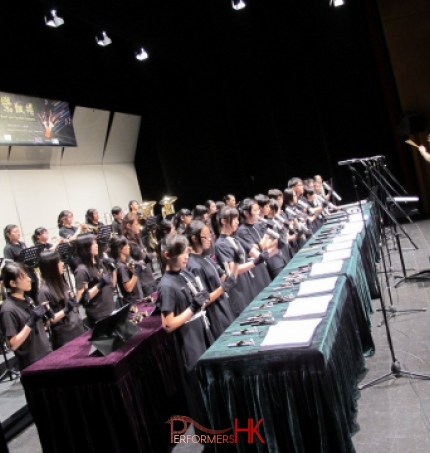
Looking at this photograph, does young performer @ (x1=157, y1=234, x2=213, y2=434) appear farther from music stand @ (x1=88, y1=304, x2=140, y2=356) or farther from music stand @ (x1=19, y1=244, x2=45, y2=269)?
Result: music stand @ (x1=19, y1=244, x2=45, y2=269)

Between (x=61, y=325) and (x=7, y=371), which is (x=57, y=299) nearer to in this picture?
(x=61, y=325)

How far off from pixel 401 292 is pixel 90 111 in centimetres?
823

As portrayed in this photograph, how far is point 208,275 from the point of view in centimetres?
337

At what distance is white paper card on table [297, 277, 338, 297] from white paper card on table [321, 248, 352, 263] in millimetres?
672

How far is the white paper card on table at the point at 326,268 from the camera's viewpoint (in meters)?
3.81

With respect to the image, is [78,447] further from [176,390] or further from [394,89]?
[394,89]

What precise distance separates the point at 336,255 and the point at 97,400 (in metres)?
2.54

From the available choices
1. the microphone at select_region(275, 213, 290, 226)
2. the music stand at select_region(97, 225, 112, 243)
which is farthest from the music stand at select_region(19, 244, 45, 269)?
the microphone at select_region(275, 213, 290, 226)

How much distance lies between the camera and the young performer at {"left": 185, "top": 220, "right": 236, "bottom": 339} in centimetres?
335

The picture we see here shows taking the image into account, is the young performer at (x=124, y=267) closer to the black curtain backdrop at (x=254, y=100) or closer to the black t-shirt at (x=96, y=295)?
the black t-shirt at (x=96, y=295)

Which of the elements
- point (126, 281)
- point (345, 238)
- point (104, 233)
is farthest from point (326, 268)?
point (104, 233)

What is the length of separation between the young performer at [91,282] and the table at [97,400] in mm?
974

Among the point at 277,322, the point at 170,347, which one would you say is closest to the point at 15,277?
the point at 170,347

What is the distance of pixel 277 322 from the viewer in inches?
114
